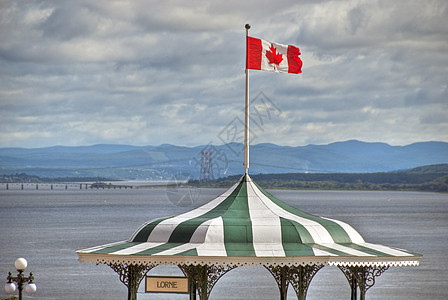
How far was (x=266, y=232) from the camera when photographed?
1981 cm

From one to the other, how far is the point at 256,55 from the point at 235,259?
248 inches

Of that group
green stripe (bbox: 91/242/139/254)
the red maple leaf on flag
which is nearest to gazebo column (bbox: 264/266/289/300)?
green stripe (bbox: 91/242/139/254)

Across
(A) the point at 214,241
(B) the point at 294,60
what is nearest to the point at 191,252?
(A) the point at 214,241

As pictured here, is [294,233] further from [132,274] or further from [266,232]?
[132,274]

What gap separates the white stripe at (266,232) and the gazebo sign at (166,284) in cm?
196

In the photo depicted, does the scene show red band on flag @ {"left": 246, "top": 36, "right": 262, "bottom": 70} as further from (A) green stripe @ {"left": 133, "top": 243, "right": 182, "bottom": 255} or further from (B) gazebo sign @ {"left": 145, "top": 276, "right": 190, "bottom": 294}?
(B) gazebo sign @ {"left": 145, "top": 276, "right": 190, "bottom": 294}

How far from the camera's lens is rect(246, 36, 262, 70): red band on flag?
22.7 meters

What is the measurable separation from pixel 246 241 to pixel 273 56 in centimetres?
562

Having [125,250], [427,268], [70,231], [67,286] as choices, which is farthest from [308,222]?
[70,231]

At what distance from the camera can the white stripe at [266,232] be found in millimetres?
19245

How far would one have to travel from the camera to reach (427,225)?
5748 inches

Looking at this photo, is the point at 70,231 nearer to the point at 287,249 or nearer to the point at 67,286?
the point at 67,286

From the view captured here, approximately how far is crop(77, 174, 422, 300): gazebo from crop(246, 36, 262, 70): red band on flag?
132 inches

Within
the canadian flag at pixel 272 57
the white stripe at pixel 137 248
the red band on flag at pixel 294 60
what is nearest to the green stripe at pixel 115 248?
the white stripe at pixel 137 248
